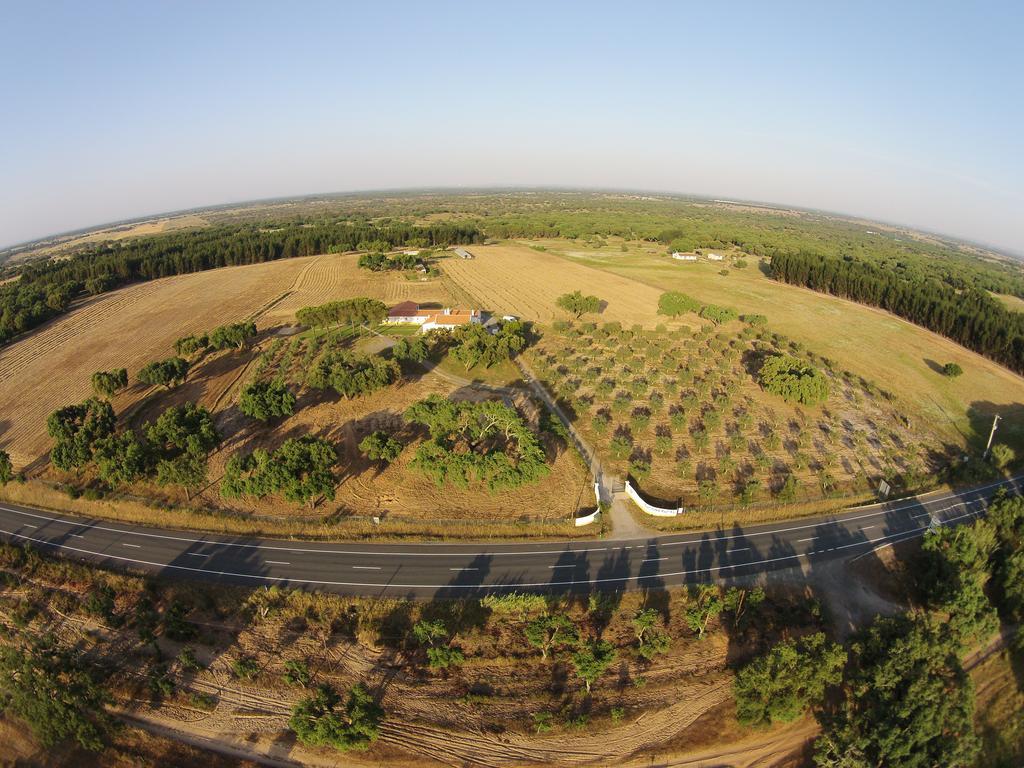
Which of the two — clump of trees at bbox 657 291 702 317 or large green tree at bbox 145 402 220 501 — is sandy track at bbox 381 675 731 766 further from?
clump of trees at bbox 657 291 702 317

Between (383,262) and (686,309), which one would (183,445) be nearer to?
(686,309)

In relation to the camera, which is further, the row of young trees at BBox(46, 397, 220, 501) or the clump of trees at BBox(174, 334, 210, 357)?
the clump of trees at BBox(174, 334, 210, 357)

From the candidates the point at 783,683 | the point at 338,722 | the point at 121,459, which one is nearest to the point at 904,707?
the point at 783,683

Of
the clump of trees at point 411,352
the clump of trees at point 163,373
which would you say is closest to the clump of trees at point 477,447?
the clump of trees at point 411,352

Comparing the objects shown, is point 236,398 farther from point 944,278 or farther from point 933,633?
point 944,278

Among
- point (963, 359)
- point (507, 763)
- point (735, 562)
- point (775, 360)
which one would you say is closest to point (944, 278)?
point (963, 359)

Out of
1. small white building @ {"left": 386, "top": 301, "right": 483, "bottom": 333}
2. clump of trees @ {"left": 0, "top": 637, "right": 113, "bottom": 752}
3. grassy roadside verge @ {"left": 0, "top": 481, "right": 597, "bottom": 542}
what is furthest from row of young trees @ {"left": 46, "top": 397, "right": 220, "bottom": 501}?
small white building @ {"left": 386, "top": 301, "right": 483, "bottom": 333}
